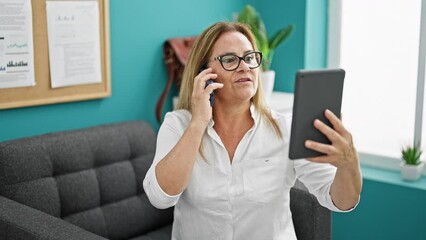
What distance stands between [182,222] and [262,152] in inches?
14.3

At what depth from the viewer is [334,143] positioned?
1.39 metres

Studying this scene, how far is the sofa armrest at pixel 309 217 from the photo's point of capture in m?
2.00

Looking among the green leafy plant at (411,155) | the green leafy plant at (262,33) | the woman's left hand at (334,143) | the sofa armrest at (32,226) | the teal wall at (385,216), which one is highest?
the green leafy plant at (262,33)

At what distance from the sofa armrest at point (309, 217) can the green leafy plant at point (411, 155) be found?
918 mm

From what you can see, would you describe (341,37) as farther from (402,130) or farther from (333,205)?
(333,205)

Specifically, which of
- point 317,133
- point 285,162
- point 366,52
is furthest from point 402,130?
point 317,133

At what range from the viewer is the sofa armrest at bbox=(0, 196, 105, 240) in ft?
5.39

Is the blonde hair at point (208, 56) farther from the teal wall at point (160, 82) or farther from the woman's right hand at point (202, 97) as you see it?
the teal wall at point (160, 82)

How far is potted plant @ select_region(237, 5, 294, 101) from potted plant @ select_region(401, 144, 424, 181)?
735 mm

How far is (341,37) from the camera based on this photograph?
3160mm

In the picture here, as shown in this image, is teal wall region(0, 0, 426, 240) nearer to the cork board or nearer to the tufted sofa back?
the cork board

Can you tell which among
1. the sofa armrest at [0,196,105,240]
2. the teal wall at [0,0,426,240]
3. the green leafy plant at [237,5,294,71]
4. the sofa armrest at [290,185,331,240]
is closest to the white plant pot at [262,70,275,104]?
the green leafy plant at [237,5,294,71]

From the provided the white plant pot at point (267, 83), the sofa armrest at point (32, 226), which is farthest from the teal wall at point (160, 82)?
the sofa armrest at point (32, 226)

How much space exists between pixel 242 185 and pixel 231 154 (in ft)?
0.36
